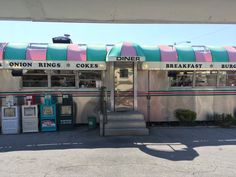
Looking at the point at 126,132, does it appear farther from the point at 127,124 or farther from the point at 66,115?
the point at 66,115

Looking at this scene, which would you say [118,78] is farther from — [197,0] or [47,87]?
[197,0]

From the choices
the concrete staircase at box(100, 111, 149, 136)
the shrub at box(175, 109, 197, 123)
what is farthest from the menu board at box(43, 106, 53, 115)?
the shrub at box(175, 109, 197, 123)

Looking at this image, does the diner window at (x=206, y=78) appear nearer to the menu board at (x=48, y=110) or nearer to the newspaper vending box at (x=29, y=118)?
the menu board at (x=48, y=110)

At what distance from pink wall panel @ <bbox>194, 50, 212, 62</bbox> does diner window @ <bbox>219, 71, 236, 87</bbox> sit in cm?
143

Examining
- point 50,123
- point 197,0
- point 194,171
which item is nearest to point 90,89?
point 50,123

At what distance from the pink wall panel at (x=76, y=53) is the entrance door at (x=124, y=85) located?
1.61 m

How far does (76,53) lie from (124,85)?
8.82ft

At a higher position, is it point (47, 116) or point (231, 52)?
point (231, 52)

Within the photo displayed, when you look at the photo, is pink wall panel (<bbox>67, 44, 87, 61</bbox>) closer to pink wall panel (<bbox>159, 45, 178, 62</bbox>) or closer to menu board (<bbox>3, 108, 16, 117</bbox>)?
menu board (<bbox>3, 108, 16, 117</bbox>)

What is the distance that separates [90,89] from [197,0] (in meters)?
7.91

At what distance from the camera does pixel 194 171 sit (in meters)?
5.50

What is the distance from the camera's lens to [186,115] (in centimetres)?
1100

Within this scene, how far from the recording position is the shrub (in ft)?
36.1

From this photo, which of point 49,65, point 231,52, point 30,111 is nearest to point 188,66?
point 231,52
